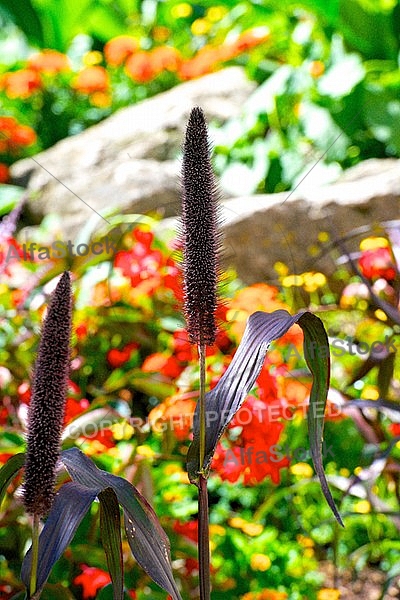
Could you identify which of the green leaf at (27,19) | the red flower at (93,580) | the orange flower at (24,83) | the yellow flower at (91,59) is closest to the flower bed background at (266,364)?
the red flower at (93,580)

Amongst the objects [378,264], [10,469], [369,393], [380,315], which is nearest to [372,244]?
[378,264]

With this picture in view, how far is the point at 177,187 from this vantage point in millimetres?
2873

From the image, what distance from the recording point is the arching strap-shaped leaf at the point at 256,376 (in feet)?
2.64

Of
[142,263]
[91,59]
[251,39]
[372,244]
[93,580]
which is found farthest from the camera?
[91,59]

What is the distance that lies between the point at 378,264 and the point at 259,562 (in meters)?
0.90

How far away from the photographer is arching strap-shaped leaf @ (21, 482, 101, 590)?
2.46ft

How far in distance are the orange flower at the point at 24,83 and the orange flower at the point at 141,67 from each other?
566mm

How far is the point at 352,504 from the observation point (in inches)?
87.0

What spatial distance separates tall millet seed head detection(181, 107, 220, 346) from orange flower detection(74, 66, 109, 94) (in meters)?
4.32

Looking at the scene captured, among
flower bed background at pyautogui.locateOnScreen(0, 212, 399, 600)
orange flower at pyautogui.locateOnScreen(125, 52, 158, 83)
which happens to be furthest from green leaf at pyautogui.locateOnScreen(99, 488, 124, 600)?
orange flower at pyautogui.locateOnScreen(125, 52, 158, 83)

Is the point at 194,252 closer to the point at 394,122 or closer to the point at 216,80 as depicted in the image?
the point at 394,122

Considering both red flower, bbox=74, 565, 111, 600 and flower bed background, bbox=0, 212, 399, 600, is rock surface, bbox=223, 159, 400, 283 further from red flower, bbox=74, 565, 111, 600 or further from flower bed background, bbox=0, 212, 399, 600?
red flower, bbox=74, 565, 111, 600

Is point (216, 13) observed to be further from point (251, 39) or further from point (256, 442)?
point (256, 442)

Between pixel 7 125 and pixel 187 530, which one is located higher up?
pixel 7 125
